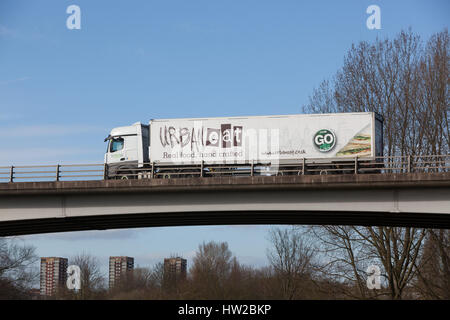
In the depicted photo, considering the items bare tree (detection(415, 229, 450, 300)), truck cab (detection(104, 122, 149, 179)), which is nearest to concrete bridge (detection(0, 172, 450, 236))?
truck cab (detection(104, 122, 149, 179))

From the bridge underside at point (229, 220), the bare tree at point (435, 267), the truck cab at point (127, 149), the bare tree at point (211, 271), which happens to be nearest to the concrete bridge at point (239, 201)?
the bridge underside at point (229, 220)

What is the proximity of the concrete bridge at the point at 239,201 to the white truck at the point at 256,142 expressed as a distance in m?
1.71

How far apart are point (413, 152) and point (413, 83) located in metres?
4.56

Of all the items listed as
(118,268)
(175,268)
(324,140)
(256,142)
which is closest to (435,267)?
(324,140)

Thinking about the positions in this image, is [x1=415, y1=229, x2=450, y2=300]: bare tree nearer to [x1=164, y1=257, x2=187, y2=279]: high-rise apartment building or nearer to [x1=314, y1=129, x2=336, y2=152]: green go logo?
[x1=314, y1=129, x2=336, y2=152]: green go logo

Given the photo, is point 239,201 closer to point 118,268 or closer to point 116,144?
point 116,144

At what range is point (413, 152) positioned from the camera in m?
38.5

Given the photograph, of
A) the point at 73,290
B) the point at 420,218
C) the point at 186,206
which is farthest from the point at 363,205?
the point at 73,290

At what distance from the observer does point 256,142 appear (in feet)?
102

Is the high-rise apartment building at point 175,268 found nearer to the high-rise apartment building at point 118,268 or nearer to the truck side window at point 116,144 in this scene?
the high-rise apartment building at point 118,268

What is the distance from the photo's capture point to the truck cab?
33.3m

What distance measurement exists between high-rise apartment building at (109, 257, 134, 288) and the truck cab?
31.0 metres

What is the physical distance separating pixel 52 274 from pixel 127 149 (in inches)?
1595
